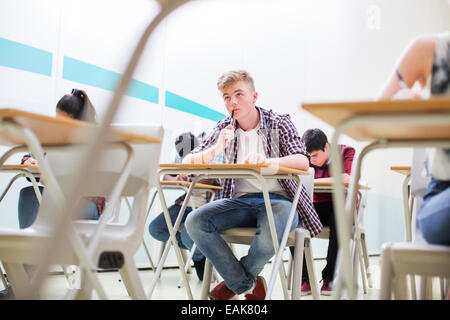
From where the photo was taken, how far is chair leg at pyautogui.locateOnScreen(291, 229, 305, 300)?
179 centimetres

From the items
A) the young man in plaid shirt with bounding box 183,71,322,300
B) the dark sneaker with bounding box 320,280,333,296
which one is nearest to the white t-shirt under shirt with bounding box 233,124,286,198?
the young man in plaid shirt with bounding box 183,71,322,300

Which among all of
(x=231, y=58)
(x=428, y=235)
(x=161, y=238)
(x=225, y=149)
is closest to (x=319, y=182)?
(x=225, y=149)

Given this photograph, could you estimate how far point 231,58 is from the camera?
4.77 meters

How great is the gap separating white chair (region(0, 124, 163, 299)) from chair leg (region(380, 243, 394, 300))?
66 cm

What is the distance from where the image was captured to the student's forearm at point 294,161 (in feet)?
6.19

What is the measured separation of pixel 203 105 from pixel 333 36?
2166 mm

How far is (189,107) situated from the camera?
4391 mm

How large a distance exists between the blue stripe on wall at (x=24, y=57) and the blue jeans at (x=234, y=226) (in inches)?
86.0

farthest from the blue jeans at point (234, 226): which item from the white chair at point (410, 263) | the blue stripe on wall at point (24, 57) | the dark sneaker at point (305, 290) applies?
the blue stripe on wall at point (24, 57)

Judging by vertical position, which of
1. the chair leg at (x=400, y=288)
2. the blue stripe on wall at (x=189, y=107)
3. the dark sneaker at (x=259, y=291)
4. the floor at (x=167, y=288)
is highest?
the blue stripe on wall at (x=189, y=107)

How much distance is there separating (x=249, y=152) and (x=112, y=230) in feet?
2.72

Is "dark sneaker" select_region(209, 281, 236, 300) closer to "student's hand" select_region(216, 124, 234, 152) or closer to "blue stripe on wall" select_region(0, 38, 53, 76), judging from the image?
"student's hand" select_region(216, 124, 234, 152)

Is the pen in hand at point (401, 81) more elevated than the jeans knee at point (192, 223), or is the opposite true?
the pen in hand at point (401, 81)

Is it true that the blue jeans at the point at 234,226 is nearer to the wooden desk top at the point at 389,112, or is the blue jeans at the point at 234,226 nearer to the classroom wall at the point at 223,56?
the classroom wall at the point at 223,56
